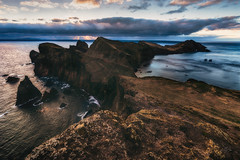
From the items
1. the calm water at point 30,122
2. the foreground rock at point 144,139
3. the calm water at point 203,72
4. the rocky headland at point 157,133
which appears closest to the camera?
the foreground rock at point 144,139

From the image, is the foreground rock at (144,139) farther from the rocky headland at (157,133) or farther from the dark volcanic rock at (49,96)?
the dark volcanic rock at (49,96)

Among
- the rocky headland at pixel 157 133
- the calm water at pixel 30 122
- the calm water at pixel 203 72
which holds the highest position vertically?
the rocky headland at pixel 157 133

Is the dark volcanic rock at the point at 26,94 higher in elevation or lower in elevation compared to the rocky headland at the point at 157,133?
lower

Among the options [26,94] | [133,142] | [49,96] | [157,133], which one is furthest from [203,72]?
[26,94]

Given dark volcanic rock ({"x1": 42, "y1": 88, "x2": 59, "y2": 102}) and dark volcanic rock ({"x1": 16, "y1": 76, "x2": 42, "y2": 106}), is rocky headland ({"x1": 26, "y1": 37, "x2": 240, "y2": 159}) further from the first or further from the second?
dark volcanic rock ({"x1": 16, "y1": 76, "x2": 42, "y2": 106})

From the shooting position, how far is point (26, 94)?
4519 cm

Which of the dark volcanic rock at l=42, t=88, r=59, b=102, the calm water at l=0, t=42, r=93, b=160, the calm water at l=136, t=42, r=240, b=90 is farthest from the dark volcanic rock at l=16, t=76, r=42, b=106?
the calm water at l=136, t=42, r=240, b=90

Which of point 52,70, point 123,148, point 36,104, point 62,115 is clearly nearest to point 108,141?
point 123,148

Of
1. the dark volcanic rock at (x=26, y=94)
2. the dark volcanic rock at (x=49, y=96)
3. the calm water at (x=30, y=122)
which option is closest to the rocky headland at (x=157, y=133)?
the calm water at (x=30, y=122)

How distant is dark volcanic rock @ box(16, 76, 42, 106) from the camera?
43562mm

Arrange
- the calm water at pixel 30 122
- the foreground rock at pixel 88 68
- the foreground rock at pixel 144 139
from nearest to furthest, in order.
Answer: the foreground rock at pixel 144 139
the calm water at pixel 30 122
the foreground rock at pixel 88 68

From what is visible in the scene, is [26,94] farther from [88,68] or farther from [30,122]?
[88,68]

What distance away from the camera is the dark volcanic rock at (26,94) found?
4356 centimetres

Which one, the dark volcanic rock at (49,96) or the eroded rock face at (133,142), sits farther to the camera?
the dark volcanic rock at (49,96)
